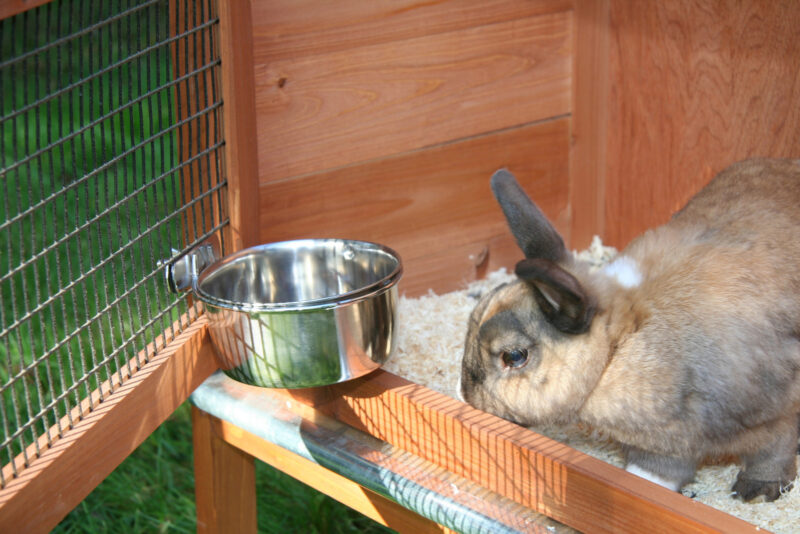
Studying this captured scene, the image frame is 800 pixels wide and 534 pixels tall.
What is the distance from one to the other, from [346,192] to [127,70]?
84 centimetres

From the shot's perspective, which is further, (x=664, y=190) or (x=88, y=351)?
(x=664, y=190)

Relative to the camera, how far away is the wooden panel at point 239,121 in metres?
2.07

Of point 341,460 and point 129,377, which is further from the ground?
point 129,377

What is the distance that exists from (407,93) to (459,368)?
0.77m

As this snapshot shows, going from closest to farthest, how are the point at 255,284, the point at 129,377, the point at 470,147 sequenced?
1. the point at 129,377
2. the point at 255,284
3. the point at 470,147

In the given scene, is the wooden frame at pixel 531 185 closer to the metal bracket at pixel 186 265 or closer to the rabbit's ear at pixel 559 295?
the metal bracket at pixel 186 265

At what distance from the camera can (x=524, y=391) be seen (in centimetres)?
189

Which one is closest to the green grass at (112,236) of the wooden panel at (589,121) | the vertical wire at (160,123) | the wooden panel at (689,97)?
the vertical wire at (160,123)

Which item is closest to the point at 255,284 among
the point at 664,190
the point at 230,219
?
the point at 230,219

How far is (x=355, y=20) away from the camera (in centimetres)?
240

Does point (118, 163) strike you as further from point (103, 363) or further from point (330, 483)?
point (330, 483)

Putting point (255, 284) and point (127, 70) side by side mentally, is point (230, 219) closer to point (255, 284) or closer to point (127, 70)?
point (255, 284)

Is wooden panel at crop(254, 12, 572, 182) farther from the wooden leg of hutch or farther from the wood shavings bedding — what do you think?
the wooden leg of hutch

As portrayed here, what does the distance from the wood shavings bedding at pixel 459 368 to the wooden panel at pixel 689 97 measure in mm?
272
